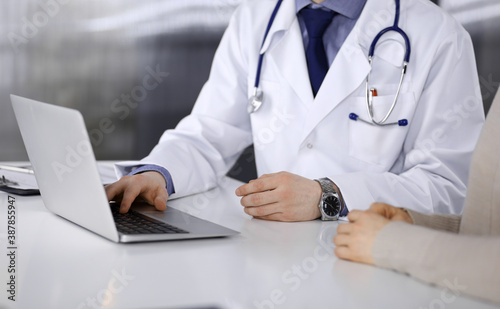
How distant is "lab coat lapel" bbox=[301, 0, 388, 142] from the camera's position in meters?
1.46

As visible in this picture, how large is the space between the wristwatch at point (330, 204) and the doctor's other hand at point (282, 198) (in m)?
0.01

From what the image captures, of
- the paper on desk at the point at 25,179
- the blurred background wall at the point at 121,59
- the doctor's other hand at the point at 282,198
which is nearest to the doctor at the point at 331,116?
the doctor's other hand at the point at 282,198

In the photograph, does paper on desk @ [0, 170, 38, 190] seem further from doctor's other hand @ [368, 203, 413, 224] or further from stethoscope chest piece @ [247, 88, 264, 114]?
doctor's other hand @ [368, 203, 413, 224]

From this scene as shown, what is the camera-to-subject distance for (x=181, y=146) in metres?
1.51

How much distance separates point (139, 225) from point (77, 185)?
13 cm

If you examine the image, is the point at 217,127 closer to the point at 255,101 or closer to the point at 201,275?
the point at 255,101

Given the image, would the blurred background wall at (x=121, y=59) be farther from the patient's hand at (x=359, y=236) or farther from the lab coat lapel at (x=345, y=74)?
the patient's hand at (x=359, y=236)

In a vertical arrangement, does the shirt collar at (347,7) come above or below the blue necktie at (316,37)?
above

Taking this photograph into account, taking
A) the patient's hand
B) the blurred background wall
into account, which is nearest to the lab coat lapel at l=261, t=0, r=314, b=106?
the patient's hand

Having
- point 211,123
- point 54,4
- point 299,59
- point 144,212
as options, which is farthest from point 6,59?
point 144,212

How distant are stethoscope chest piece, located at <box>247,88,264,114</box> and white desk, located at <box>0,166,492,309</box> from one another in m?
0.59

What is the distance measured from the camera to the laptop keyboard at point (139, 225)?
0.95 m

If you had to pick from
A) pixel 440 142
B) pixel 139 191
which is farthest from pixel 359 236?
pixel 440 142

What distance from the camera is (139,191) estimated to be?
3.85 ft
